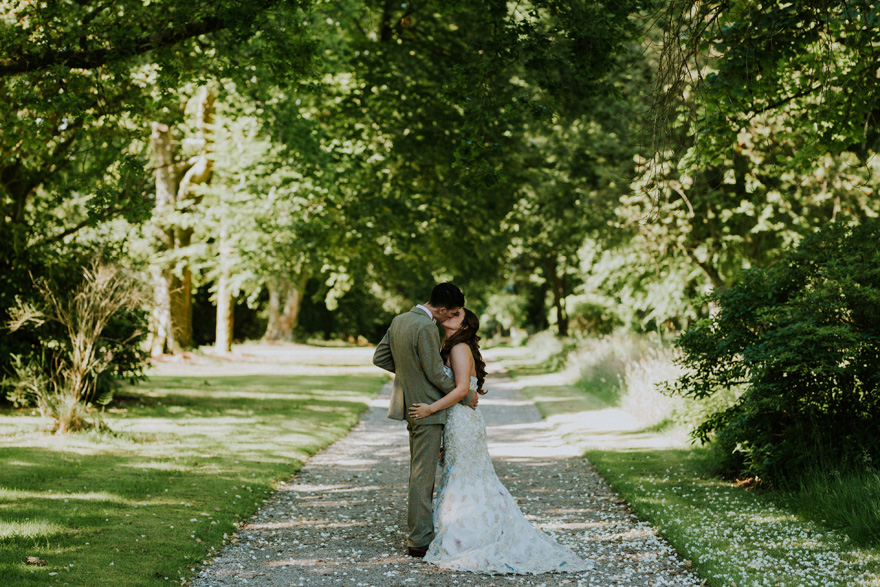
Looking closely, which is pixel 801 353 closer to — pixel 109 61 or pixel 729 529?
pixel 729 529

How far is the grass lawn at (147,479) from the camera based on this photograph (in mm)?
5543

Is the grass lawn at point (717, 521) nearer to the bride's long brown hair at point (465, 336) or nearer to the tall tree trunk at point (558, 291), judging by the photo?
the bride's long brown hair at point (465, 336)

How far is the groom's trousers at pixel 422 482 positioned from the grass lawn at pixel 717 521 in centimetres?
202

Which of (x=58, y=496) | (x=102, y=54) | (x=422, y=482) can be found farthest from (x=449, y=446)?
(x=102, y=54)

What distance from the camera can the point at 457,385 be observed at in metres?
6.17

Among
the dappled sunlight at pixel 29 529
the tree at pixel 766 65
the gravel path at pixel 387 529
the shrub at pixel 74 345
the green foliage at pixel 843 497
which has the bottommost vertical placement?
the gravel path at pixel 387 529

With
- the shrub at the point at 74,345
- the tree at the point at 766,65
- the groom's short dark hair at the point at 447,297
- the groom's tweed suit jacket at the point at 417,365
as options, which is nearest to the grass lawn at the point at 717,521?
the groom's tweed suit jacket at the point at 417,365

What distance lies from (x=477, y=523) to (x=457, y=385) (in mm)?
1083

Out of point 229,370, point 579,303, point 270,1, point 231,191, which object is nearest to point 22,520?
point 270,1

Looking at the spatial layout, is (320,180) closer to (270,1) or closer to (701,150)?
(270,1)

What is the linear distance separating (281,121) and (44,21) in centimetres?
747

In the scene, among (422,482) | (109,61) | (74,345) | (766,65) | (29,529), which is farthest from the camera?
(74,345)


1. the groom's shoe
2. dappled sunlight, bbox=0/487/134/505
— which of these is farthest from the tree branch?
the groom's shoe

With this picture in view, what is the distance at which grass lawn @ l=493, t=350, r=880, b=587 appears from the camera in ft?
17.4
